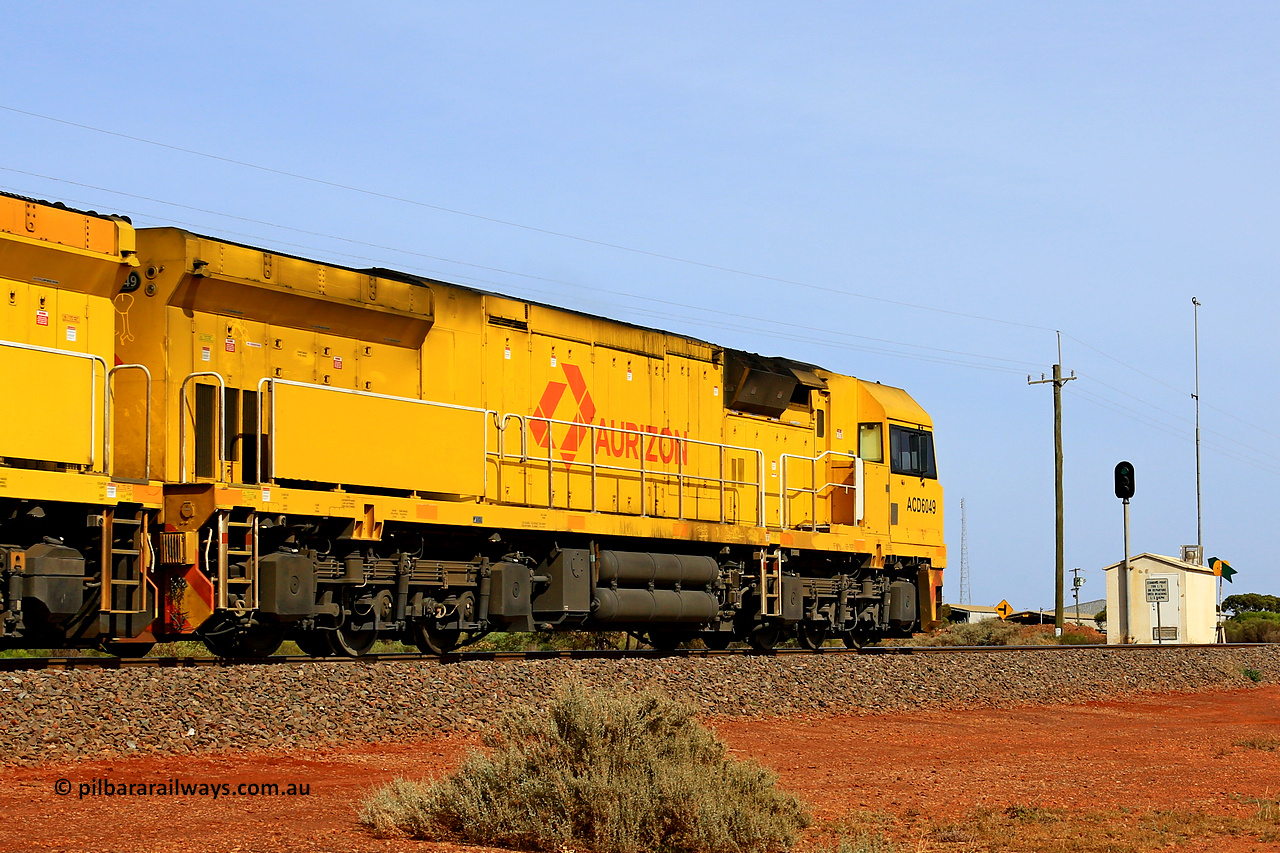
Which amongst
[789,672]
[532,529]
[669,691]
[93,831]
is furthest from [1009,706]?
[93,831]

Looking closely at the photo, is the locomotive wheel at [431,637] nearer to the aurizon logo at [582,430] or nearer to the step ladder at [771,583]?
the aurizon logo at [582,430]

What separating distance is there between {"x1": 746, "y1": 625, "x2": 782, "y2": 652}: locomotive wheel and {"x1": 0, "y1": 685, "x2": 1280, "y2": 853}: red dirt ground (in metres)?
3.97

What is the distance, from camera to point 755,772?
327 inches

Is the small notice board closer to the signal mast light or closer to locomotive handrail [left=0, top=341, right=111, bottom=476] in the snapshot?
the signal mast light

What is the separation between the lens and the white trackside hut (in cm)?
3116

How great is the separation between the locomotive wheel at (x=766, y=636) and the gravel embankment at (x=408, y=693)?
2247mm

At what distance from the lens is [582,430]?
1659 cm

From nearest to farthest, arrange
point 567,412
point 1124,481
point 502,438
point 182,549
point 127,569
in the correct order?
1. point 127,569
2. point 182,549
3. point 502,438
4. point 567,412
5. point 1124,481

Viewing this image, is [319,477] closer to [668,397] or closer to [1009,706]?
[668,397]

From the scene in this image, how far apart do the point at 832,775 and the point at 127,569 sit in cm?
612

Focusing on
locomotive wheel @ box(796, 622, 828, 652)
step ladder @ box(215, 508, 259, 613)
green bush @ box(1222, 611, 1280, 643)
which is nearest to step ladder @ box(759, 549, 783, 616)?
locomotive wheel @ box(796, 622, 828, 652)

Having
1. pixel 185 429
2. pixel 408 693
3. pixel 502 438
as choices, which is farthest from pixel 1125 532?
pixel 185 429

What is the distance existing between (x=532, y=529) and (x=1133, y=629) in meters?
21.7

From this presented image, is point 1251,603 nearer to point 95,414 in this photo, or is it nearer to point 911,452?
point 911,452
